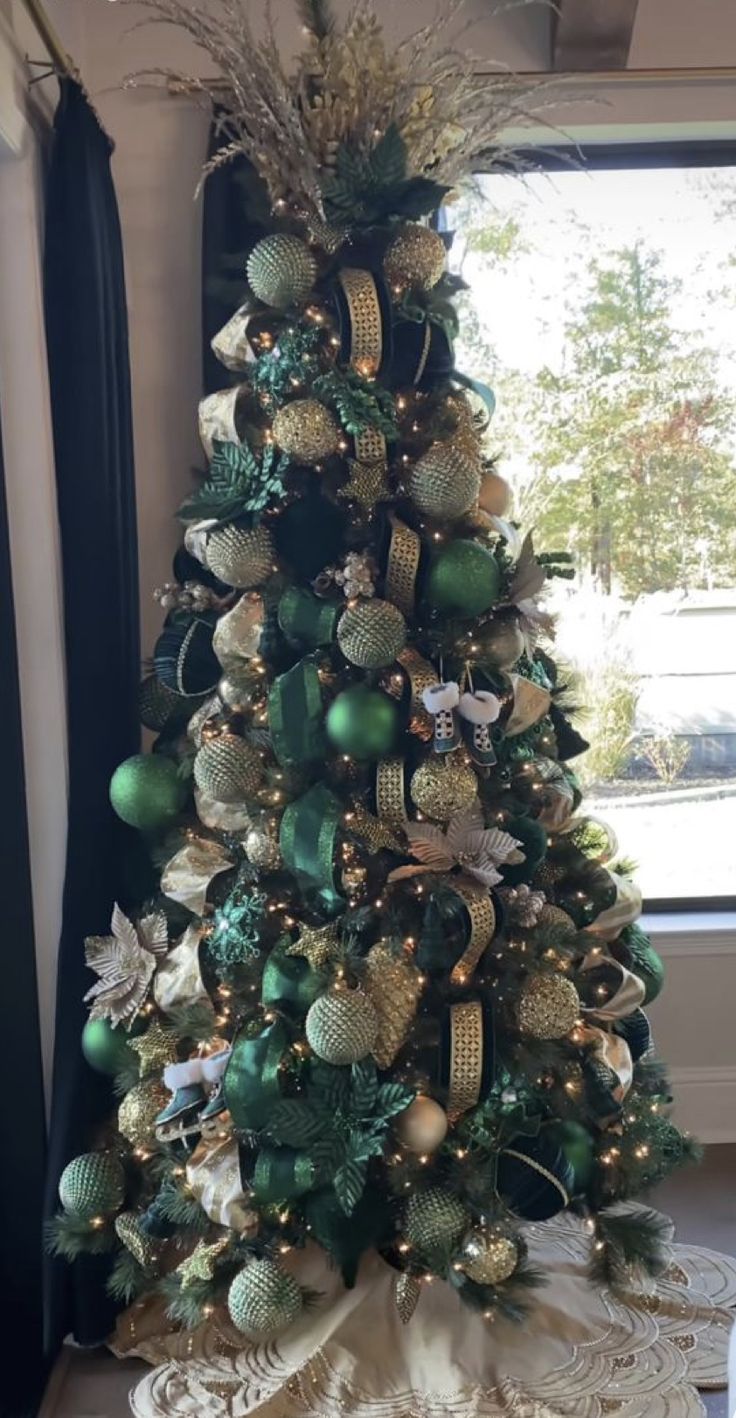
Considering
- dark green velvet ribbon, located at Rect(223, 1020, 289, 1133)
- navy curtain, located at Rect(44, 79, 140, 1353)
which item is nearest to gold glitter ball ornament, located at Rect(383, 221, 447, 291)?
navy curtain, located at Rect(44, 79, 140, 1353)

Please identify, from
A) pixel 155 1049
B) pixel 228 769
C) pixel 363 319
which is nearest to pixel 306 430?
pixel 363 319

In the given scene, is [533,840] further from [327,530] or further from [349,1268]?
[349,1268]

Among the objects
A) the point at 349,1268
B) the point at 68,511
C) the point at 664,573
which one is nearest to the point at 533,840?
the point at 349,1268

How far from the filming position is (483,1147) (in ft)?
5.24

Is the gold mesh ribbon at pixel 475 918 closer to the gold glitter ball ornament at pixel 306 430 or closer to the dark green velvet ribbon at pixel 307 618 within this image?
the dark green velvet ribbon at pixel 307 618

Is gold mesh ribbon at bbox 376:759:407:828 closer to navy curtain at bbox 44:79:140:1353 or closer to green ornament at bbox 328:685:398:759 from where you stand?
green ornament at bbox 328:685:398:759

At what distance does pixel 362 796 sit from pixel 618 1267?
880 mm

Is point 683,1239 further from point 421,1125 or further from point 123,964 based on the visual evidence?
point 123,964

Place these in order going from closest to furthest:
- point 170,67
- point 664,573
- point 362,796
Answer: point 362,796
point 170,67
point 664,573

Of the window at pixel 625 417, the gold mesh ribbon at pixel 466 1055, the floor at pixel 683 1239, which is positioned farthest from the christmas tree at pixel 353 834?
the window at pixel 625 417

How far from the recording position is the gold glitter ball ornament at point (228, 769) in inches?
64.8

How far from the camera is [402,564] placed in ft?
5.30

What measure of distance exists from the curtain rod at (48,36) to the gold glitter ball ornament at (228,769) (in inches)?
45.8

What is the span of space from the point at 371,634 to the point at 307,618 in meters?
0.12
